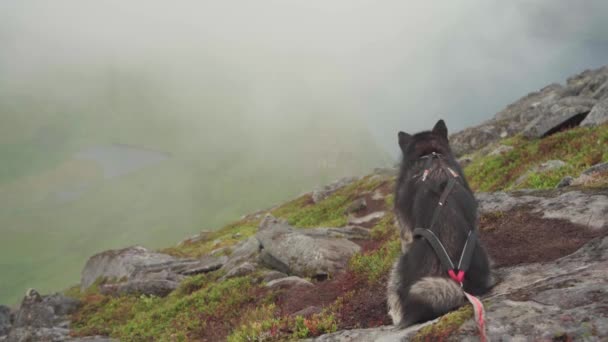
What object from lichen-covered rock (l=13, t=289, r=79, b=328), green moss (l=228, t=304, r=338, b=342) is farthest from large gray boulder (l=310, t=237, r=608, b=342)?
lichen-covered rock (l=13, t=289, r=79, b=328)

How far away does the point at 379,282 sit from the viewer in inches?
440

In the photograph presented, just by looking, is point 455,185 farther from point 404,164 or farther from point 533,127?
point 533,127

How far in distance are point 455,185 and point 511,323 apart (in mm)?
2874

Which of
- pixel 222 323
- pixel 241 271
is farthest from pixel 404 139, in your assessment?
pixel 241 271

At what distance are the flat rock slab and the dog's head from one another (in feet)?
13.6

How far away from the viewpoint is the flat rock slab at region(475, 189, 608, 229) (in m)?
9.16

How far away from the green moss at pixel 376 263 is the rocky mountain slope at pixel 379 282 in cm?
6

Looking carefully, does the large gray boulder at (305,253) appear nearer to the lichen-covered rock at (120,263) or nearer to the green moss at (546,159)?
the green moss at (546,159)

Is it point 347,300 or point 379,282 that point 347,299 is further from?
point 379,282

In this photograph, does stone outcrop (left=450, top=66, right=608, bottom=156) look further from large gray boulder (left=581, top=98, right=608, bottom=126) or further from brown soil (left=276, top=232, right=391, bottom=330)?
brown soil (left=276, top=232, right=391, bottom=330)

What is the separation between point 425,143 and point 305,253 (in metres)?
10.6

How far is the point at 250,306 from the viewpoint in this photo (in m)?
14.3

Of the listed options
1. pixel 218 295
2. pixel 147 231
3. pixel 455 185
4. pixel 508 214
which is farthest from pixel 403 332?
pixel 147 231

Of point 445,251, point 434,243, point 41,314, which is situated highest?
point 41,314
